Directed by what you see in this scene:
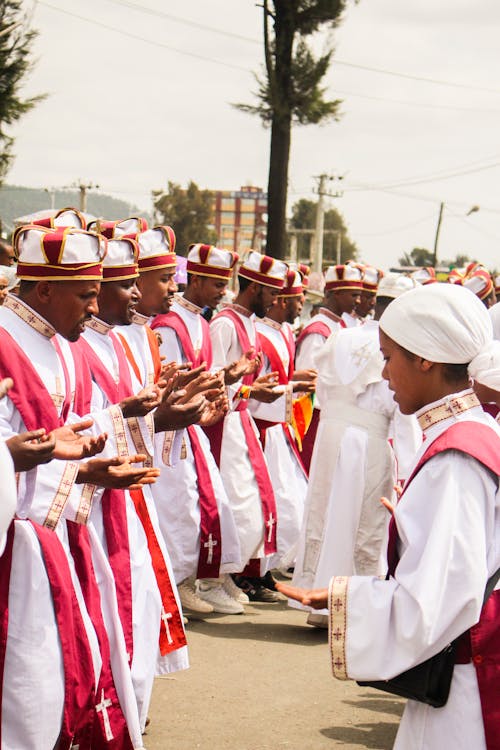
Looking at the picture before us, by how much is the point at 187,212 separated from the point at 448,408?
59.2m

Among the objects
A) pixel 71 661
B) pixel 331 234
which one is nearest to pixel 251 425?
pixel 71 661

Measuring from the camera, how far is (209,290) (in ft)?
26.3

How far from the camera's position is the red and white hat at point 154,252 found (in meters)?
6.56

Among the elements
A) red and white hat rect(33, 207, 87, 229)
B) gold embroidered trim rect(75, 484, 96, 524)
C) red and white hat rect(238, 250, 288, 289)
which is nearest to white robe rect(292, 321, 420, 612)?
red and white hat rect(238, 250, 288, 289)

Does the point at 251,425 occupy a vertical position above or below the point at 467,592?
below

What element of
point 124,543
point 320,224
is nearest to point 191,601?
point 124,543

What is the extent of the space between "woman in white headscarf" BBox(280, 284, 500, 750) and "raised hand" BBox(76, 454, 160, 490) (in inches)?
44.3

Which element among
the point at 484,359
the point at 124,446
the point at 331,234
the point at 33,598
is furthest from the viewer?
the point at 331,234

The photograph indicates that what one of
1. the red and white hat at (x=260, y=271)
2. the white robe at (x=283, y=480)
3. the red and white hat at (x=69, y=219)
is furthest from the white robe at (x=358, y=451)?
the red and white hat at (x=69, y=219)

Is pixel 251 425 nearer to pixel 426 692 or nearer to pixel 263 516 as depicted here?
pixel 263 516

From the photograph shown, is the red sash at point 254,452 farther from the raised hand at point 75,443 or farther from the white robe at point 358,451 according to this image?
the raised hand at point 75,443

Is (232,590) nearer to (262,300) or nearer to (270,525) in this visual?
(270,525)

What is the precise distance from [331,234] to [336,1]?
301 ft

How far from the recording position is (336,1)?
17156mm
